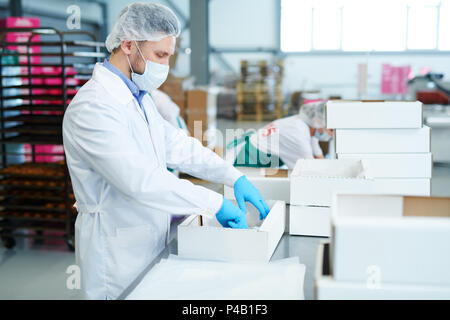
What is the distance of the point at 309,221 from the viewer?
192 cm

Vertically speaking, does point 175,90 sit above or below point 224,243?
above

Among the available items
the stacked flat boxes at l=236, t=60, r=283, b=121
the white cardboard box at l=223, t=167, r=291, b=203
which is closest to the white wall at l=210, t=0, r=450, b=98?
the stacked flat boxes at l=236, t=60, r=283, b=121

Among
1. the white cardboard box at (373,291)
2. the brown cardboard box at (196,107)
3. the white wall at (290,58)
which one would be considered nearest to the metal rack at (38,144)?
the white cardboard box at (373,291)

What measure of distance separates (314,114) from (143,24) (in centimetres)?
240

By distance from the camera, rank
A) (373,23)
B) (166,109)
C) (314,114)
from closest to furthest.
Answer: (314,114)
(166,109)
(373,23)

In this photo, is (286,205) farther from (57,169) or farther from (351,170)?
(57,169)

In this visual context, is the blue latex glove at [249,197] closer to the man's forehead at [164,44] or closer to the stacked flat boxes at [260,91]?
the man's forehead at [164,44]

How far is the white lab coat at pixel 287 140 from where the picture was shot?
385 centimetres

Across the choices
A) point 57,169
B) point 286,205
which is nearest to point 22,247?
point 57,169

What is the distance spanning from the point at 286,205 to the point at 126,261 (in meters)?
0.75

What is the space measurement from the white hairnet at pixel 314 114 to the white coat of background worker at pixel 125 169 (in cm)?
210

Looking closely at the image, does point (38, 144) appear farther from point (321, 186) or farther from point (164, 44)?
point (321, 186)

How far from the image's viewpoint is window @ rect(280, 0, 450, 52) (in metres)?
12.2

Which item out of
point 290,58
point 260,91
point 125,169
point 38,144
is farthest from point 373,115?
point 290,58
